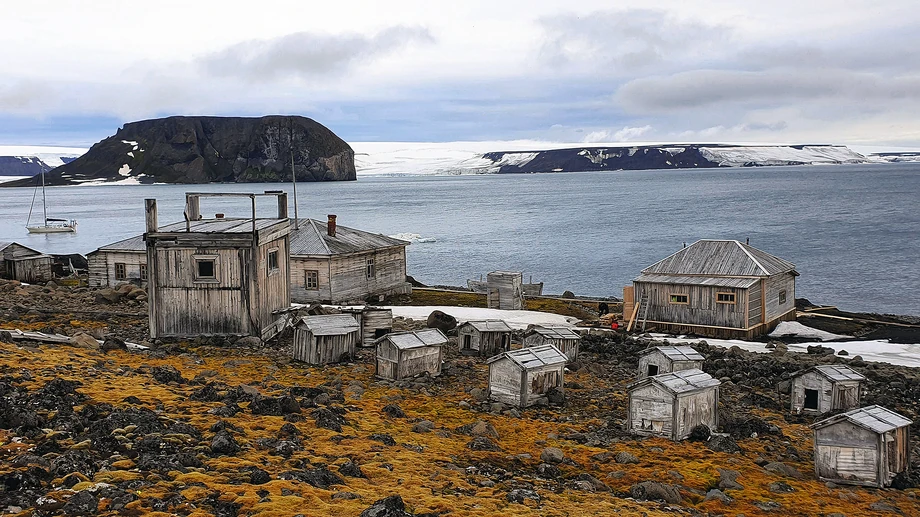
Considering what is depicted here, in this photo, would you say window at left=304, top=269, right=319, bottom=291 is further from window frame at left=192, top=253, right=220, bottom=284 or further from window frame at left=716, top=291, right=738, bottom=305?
window frame at left=716, top=291, right=738, bottom=305

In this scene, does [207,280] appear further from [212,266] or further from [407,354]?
[407,354]

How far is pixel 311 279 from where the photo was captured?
3903cm

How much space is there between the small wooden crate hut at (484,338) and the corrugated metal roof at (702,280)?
9.91 m

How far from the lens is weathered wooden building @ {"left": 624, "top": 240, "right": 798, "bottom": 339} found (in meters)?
32.5

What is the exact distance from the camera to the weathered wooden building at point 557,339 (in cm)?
2527

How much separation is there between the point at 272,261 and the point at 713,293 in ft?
58.9

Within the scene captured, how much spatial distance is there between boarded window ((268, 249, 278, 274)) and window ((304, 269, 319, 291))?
10542 millimetres

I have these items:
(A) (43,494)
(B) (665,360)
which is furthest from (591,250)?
(A) (43,494)

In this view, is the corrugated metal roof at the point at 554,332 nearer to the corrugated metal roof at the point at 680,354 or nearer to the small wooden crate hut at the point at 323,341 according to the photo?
the corrugated metal roof at the point at 680,354

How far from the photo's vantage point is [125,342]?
81.8ft

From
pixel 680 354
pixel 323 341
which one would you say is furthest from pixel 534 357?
pixel 323 341

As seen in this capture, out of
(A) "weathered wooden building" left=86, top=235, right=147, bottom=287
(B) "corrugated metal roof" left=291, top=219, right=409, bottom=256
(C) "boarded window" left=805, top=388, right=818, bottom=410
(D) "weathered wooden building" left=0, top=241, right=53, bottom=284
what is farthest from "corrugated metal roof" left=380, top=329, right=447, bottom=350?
(D) "weathered wooden building" left=0, top=241, right=53, bottom=284

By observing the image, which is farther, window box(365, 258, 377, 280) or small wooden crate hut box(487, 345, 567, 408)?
window box(365, 258, 377, 280)

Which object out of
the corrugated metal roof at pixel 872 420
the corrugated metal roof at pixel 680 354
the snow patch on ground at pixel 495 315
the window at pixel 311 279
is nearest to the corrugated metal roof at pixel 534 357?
the corrugated metal roof at pixel 680 354
